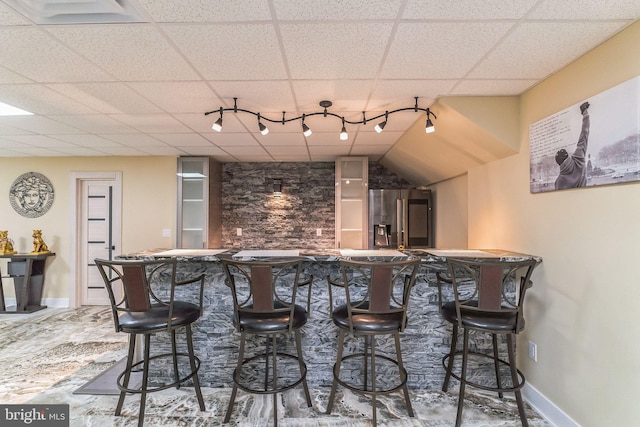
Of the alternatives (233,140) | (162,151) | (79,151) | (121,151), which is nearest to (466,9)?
(233,140)

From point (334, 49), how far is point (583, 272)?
198cm

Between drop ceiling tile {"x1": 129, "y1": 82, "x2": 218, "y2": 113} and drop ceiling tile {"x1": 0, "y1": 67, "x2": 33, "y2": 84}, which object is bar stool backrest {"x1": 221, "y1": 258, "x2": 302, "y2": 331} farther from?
drop ceiling tile {"x1": 0, "y1": 67, "x2": 33, "y2": 84}

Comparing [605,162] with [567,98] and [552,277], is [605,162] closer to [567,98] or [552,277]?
[567,98]

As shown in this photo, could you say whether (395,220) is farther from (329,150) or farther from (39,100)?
(39,100)

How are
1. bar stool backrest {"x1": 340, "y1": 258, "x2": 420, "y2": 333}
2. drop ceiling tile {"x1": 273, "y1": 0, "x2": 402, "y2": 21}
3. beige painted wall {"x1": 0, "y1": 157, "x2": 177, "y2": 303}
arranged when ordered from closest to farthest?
drop ceiling tile {"x1": 273, "y1": 0, "x2": 402, "y2": 21}
bar stool backrest {"x1": 340, "y1": 258, "x2": 420, "y2": 333}
beige painted wall {"x1": 0, "y1": 157, "x2": 177, "y2": 303}

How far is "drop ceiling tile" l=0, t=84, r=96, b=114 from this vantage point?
214 centimetres

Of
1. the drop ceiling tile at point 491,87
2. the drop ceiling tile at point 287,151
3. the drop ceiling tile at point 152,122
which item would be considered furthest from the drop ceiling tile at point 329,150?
the drop ceiling tile at point 491,87

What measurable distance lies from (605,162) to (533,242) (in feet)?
2.53

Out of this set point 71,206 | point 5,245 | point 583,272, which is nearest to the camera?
point 583,272

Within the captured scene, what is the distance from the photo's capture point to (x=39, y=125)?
298cm

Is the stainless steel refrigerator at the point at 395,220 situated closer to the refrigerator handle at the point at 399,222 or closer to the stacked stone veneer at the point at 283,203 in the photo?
the refrigerator handle at the point at 399,222

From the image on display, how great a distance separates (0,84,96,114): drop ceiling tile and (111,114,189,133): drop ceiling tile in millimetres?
277

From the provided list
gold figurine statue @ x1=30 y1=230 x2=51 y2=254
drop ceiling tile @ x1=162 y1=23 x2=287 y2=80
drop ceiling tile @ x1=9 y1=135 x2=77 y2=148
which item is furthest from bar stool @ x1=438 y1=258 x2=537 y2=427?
gold figurine statue @ x1=30 y1=230 x2=51 y2=254

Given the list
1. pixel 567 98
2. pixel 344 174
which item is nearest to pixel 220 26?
pixel 567 98
